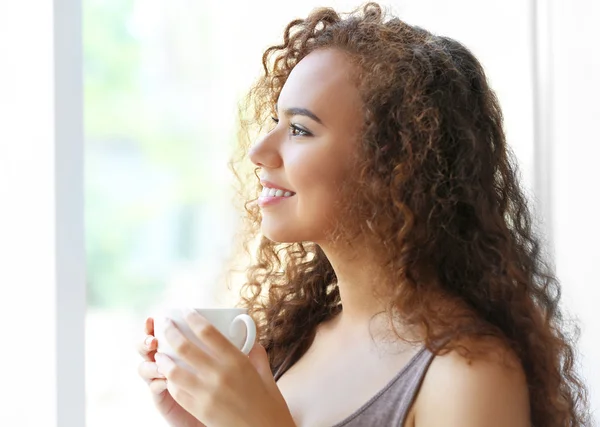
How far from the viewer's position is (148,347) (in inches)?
43.8

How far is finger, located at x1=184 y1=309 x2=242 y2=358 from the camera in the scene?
3.28 feet

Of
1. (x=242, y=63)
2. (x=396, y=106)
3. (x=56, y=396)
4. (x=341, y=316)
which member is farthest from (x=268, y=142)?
(x=242, y=63)

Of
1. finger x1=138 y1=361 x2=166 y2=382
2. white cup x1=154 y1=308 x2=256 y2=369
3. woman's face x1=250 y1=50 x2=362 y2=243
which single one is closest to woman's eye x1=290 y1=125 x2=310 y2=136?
woman's face x1=250 y1=50 x2=362 y2=243

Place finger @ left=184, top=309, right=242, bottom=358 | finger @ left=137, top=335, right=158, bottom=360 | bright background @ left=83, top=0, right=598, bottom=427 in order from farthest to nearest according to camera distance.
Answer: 1. bright background @ left=83, top=0, right=598, bottom=427
2. finger @ left=137, top=335, right=158, bottom=360
3. finger @ left=184, top=309, right=242, bottom=358

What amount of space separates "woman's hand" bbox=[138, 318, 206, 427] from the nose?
0.27 meters

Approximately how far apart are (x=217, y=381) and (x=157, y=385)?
0.59 feet

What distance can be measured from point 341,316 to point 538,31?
50.1 inches

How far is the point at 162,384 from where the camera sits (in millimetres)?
1144

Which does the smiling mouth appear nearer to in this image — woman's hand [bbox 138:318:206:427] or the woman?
the woman

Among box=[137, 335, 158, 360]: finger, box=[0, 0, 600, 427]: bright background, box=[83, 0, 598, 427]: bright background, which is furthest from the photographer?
box=[83, 0, 598, 427]: bright background

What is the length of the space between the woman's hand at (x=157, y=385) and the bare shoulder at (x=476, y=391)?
0.35m

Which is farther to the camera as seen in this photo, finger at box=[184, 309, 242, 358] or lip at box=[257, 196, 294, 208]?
lip at box=[257, 196, 294, 208]

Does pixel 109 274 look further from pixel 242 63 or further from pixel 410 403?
pixel 410 403

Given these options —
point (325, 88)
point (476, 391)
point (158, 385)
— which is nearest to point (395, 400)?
point (476, 391)
